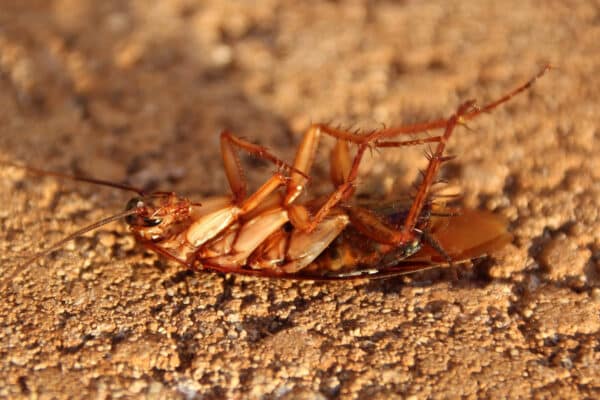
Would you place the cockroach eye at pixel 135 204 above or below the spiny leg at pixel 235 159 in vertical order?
below

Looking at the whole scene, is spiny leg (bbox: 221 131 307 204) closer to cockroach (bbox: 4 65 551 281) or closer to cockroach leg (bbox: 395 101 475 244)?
cockroach (bbox: 4 65 551 281)

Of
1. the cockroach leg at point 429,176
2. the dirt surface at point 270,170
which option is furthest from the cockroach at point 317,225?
the dirt surface at point 270,170

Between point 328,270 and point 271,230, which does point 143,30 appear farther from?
point 328,270

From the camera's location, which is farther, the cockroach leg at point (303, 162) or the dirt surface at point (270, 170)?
the cockroach leg at point (303, 162)

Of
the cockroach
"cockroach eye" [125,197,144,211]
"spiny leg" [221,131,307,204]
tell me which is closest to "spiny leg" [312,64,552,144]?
the cockroach

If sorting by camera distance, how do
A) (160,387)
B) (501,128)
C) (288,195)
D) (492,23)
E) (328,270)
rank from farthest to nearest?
(492,23) → (501,128) → (288,195) → (328,270) → (160,387)

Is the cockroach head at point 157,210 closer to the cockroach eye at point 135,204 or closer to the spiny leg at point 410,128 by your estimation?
the cockroach eye at point 135,204

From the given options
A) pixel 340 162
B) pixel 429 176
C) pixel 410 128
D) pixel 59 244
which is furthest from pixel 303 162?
pixel 59 244

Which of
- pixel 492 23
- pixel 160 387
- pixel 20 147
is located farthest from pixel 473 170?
pixel 20 147
